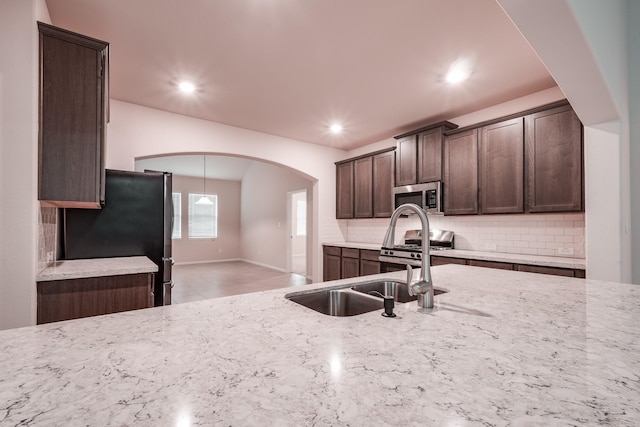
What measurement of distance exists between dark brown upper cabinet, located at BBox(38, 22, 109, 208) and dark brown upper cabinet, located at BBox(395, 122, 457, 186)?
3548 millimetres

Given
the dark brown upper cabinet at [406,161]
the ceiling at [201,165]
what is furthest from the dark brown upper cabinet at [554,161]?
the ceiling at [201,165]

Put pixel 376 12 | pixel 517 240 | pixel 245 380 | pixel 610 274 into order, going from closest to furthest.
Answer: pixel 245 380 → pixel 376 12 → pixel 610 274 → pixel 517 240

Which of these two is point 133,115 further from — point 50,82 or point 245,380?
point 245,380

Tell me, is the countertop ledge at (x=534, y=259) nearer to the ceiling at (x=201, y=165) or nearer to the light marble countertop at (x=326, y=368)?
the light marble countertop at (x=326, y=368)

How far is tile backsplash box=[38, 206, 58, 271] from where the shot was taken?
2028 millimetres

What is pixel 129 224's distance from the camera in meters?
2.87

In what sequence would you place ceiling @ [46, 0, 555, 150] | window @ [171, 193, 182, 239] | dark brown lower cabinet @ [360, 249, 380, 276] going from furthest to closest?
1. window @ [171, 193, 182, 239]
2. dark brown lower cabinet @ [360, 249, 380, 276]
3. ceiling @ [46, 0, 555, 150]

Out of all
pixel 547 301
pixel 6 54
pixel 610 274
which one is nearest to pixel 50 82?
pixel 6 54

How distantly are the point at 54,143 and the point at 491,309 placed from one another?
2.63 metres

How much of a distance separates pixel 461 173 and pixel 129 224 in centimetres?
368

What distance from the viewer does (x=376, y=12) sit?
2168mm

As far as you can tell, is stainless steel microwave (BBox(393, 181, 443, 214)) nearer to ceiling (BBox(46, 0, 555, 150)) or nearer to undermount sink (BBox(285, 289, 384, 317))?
ceiling (BBox(46, 0, 555, 150))

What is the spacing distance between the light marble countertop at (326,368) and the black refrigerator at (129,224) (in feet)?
6.75

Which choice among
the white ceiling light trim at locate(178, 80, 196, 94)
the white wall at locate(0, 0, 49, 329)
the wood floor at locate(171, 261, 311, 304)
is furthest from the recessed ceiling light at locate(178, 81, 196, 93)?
the wood floor at locate(171, 261, 311, 304)
